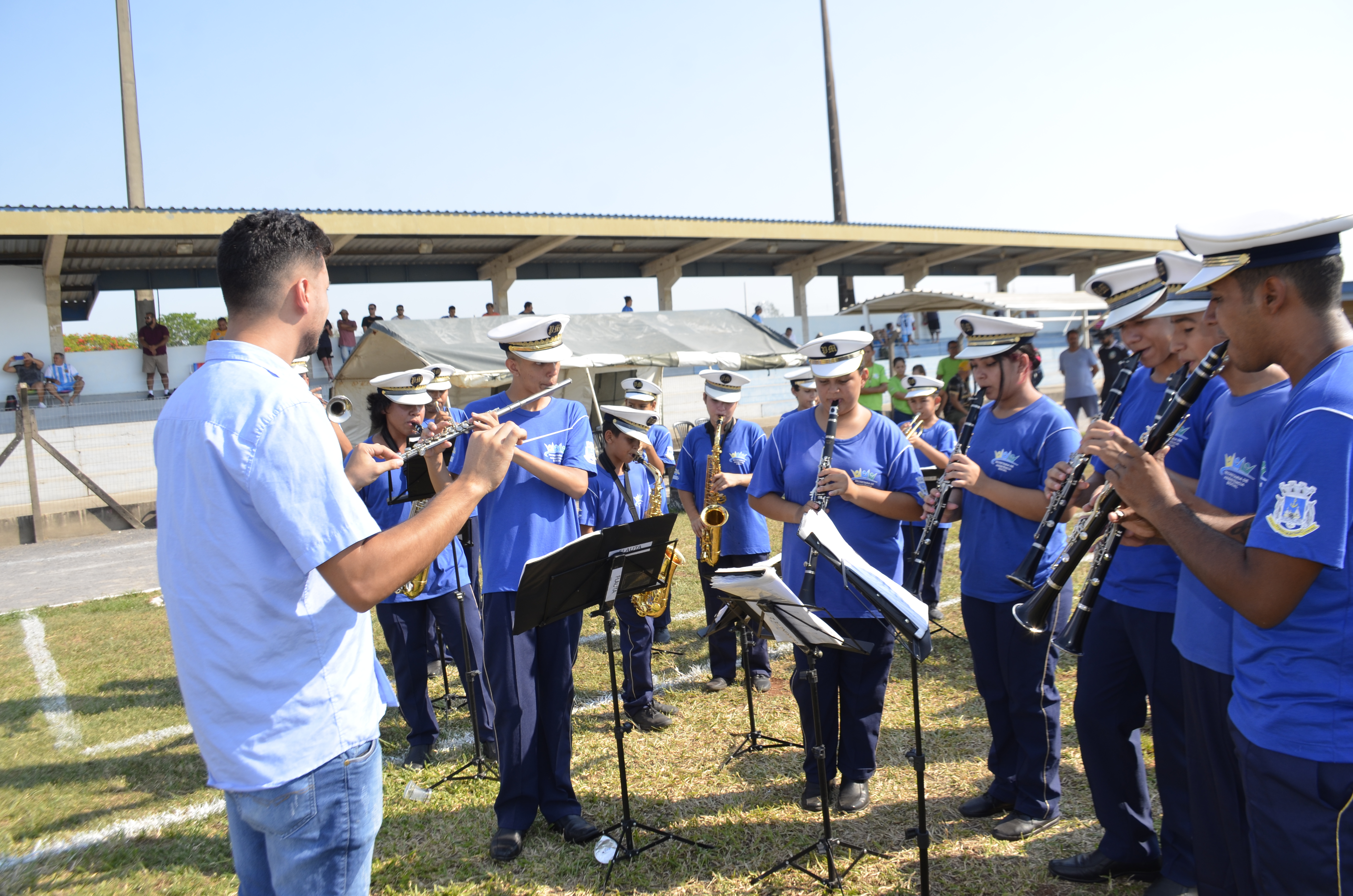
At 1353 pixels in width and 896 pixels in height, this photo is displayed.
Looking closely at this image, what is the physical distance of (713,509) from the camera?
6.21 metres

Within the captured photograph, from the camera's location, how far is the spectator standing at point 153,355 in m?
17.1

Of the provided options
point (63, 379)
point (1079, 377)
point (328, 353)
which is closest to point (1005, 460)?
point (1079, 377)

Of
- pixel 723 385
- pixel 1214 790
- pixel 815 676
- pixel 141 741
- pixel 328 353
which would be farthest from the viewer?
pixel 328 353

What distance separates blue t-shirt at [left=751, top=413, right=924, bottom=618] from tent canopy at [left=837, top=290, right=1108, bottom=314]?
14581mm

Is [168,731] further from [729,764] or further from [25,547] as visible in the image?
[25,547]

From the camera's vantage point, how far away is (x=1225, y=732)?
8.68 ft

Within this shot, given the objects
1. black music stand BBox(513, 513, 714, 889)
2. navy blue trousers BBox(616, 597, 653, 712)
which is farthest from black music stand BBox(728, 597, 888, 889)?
navy blue trousers BBox(616, 597, 653, 712)

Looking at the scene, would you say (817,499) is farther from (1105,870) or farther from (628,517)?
(628,517)

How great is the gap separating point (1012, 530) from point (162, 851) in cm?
454

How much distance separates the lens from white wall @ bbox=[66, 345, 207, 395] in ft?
55.1

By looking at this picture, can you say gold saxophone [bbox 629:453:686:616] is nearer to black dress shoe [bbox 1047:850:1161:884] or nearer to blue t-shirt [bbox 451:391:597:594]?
blue t-shirt [bbox 451:391:597:594]

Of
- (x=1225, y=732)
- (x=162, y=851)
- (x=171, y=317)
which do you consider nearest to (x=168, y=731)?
(x=162, y=851)

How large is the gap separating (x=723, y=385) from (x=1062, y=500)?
414cm

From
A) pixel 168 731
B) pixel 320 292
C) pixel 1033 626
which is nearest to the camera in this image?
→ pixel 320 292
